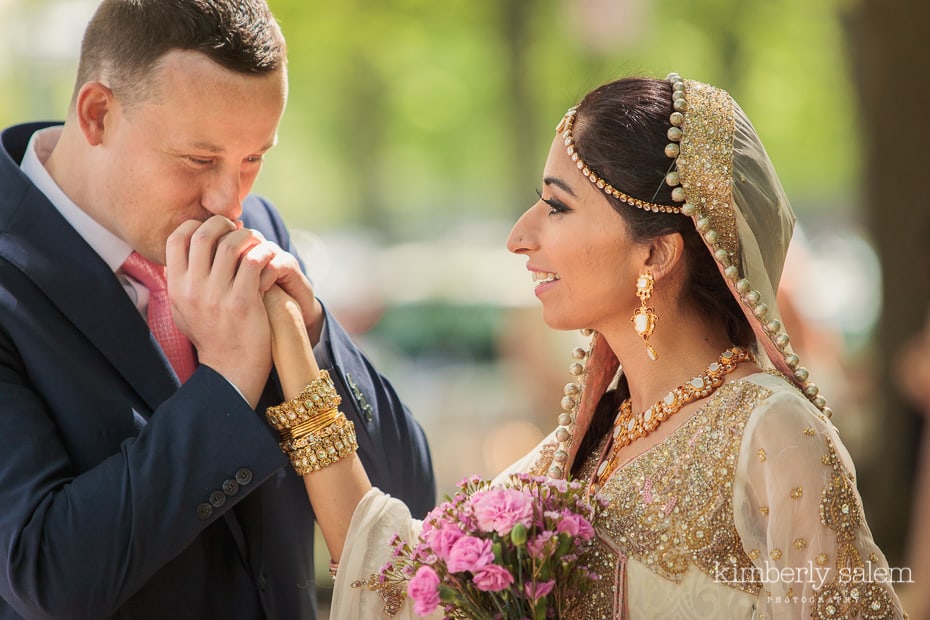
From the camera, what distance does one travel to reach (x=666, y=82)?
3066 mm

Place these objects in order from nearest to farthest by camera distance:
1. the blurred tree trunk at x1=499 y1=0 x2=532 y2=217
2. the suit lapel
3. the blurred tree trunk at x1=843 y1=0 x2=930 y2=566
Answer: the suit lapel → the blurred tree trunk at x1=843 y1=0 x2=930 y2=566 → the blurred tree trunk at x1=499 y1=0 x2=532 y2=217

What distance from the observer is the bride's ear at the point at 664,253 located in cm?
300

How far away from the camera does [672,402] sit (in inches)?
118

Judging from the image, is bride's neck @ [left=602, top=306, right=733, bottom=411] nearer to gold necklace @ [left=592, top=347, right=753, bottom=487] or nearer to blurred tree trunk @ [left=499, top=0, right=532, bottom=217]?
gold necklace @ [left=592, top=347, right=753, bottom=487]

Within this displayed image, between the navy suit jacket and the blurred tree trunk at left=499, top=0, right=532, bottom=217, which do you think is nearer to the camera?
the navy suit jacket

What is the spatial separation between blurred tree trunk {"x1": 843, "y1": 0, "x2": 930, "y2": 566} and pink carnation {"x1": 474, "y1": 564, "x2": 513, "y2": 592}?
6.54 meters

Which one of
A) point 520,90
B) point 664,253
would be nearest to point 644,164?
point 664,253

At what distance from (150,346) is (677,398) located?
1367 mm

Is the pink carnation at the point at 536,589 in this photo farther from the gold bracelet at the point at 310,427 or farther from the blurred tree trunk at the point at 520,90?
the blurred tree trunk at the point at 520,90

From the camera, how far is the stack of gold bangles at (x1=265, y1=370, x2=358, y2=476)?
290 cm

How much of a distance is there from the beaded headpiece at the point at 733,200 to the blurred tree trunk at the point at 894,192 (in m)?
5.85

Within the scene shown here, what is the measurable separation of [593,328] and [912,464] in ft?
20.4

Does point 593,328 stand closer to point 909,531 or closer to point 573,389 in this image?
point 573,389

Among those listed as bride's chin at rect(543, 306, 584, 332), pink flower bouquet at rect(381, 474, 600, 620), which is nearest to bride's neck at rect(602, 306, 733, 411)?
bride's chin at rect(543, 306, 584, 332)
